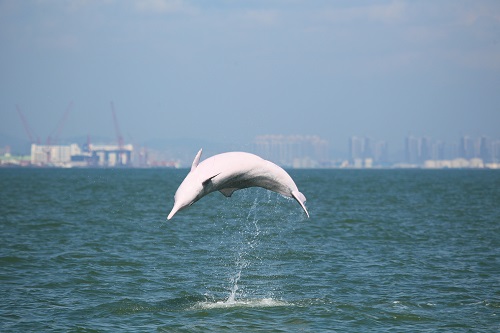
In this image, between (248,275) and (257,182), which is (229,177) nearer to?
(257,182)

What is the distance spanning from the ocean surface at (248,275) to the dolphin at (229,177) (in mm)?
4720

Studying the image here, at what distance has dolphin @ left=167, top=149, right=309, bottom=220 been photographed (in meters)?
17.8

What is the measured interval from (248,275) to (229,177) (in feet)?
44.7

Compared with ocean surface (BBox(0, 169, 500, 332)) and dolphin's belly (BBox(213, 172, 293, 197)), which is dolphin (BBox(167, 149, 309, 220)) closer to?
dolphin's belly (BBox(213, 172, 293, 197))

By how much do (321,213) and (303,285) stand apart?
37.0 m

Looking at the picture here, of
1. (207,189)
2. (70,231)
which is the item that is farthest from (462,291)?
(70,231)

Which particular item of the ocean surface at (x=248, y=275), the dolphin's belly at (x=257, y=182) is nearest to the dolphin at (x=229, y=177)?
the dolphin's belly at (x=257, y=182)

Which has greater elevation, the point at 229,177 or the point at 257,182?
the point at 229,177

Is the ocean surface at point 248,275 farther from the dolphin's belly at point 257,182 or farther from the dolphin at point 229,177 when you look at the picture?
the dolphin at point 229,177

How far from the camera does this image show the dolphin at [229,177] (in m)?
17.8

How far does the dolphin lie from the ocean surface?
472cm

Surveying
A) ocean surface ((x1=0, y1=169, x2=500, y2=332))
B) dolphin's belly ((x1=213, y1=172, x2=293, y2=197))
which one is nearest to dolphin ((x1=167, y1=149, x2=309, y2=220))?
dolphin's belly ((x1=213, y1=172, x2=293, y2=197))

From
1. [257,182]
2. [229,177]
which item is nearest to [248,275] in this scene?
[257,182]

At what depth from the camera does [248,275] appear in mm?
32344
